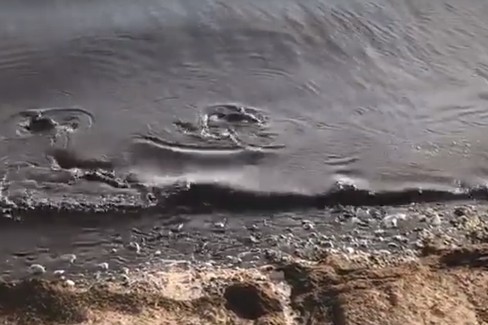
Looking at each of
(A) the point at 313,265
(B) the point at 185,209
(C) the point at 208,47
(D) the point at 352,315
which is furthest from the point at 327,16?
(D) the point at 352,315

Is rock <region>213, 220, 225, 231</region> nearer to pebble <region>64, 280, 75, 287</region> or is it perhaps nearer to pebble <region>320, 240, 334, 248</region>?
pebble <region>320, 240, 334, 248</region>

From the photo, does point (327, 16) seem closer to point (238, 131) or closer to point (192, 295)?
point (238, 131)

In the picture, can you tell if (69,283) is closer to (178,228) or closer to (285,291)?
(178,228)

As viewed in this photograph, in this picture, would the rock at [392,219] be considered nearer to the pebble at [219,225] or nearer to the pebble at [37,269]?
the pebble at [219,225]

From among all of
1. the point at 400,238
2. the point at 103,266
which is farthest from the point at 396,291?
the point at 103,266

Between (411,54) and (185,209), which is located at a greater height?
(411,54)

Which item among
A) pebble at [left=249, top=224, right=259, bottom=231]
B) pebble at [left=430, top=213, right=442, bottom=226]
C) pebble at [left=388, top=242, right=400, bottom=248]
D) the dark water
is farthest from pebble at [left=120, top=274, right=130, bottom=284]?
pebble at [left=430, top=213, right=442, bottom=226]

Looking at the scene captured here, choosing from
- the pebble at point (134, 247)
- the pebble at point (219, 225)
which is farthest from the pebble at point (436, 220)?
the pebble at point (134, 247)
